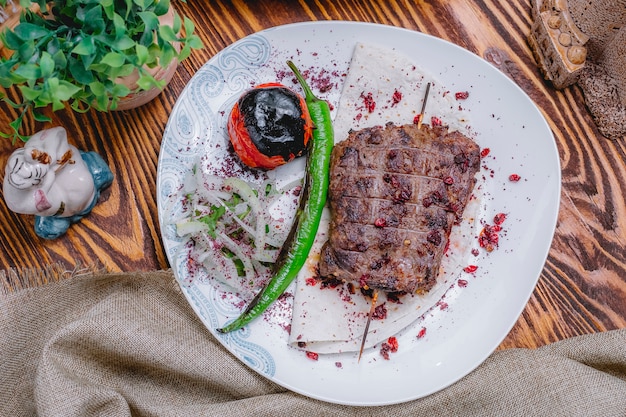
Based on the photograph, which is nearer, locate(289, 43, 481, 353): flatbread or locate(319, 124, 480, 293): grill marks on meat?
locate(319, 124, 480, 293): grill marks on meat

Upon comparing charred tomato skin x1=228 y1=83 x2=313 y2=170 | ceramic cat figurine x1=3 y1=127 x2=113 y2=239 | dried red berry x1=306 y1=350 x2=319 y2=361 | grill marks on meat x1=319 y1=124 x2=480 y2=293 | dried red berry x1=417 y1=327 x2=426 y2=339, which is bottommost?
dried red berry x1=417 y1=327 x2=426 y2=339

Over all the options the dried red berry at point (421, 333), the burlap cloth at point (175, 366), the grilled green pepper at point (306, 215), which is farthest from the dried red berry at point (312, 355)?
the dried red berry at point (421, 333)

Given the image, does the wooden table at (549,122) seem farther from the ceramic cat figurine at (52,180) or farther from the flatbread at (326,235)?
the flatbread at (326,235)

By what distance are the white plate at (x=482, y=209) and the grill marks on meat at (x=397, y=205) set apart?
525mm

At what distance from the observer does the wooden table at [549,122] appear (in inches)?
198

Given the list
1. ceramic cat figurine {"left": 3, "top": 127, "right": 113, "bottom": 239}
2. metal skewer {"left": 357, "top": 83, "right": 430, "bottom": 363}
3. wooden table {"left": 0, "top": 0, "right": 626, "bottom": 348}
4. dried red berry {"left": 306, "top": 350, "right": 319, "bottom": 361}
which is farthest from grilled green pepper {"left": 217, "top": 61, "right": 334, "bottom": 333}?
ceramic cat figurine {"left": 3, "top": 127, "right": 113, "bottom": 239}

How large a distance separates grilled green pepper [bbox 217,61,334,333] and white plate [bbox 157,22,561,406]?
0.16 meters

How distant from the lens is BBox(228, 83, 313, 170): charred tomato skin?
455 centimetres

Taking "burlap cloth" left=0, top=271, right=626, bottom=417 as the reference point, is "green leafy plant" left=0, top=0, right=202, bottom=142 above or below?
above

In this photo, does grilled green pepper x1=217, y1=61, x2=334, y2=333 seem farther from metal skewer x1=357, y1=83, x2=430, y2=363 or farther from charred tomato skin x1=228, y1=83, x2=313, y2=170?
metal skewer x1=357, y1=83, x2=430, y2=363

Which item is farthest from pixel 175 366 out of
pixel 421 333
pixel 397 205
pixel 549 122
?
pixel 549 122

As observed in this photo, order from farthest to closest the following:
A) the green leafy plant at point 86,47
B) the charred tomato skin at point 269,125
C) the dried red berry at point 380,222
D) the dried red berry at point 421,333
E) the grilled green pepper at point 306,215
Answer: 1. the dried red berry at point 421,333
2. the grilled green pepper at point 306,215
3. the charred tomato skin at point 269,125
4. the dried red berry at point 380,222
5. the green leafy plant at point 86,47

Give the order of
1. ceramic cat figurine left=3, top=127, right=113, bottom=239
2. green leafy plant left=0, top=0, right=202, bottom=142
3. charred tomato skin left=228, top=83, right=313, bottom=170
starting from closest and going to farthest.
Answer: green leafy plant left=0, top=0, right=202, bottom=142 < ceramic cat figurine left=3, top=127, right=113, bottom=239 < charred tomato skin left=228, top=83, right=313, bottom=170

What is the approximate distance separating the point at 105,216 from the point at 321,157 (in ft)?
6.13
